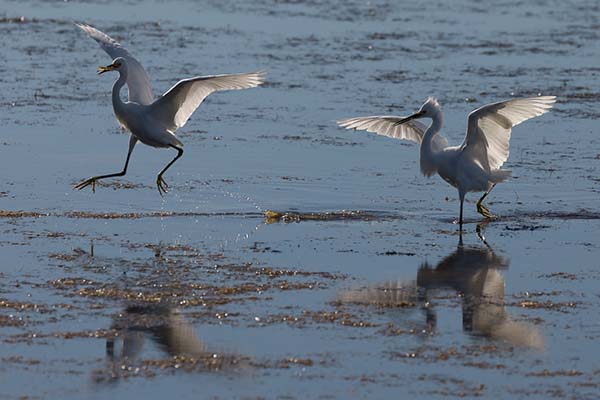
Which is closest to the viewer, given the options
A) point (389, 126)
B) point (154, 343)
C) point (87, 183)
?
point (154, 343)

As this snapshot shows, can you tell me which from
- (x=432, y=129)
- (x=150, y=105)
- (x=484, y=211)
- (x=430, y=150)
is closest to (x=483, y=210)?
(x=484, y=211)

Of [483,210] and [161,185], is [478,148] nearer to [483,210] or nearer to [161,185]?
[483,210]

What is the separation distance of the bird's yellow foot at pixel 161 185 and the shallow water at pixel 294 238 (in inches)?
4.5

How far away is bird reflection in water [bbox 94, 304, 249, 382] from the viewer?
26.0ft

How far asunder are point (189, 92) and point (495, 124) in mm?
2950

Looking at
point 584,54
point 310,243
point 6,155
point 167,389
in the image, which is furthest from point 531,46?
point 167,389

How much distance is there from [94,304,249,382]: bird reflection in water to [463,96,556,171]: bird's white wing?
445 centimetres

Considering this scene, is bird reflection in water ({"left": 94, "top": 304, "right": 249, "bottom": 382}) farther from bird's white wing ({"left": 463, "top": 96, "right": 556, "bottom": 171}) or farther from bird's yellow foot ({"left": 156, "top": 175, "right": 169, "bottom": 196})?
bird's white wing ({"left": 463, "top": 96, "right": 556, "bottom": 171})

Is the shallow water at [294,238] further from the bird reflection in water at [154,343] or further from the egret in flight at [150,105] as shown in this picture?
the egret in flight at [150,105]

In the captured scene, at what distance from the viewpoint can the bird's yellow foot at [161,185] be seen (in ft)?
42.8

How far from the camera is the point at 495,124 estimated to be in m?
12.8

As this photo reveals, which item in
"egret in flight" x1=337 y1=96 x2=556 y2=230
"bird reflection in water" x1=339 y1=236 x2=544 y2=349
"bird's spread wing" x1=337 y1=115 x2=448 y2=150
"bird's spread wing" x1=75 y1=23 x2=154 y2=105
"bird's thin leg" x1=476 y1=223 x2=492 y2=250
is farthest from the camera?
"bird's spread wing" x1=337 y1=115 x2=448 y2=150

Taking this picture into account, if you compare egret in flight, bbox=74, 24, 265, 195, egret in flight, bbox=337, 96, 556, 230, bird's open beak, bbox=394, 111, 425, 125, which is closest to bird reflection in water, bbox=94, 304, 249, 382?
egret in flight, bbox=74, 24, 265, 195

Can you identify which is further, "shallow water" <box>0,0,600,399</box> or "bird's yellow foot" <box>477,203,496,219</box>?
"bird's yellow foot" <box>477,203,496,219</box>
